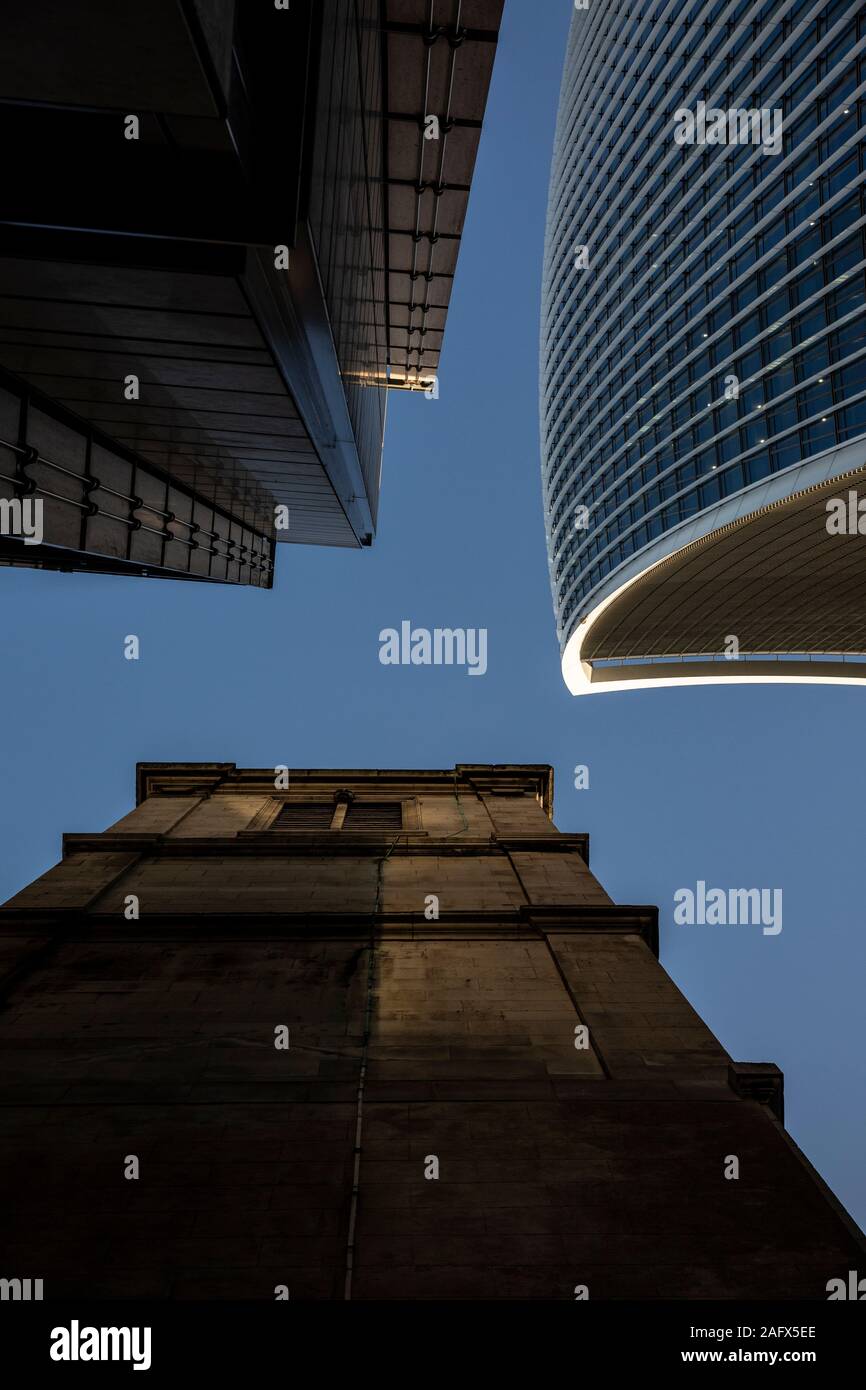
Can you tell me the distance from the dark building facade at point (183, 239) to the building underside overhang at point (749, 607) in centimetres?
2874

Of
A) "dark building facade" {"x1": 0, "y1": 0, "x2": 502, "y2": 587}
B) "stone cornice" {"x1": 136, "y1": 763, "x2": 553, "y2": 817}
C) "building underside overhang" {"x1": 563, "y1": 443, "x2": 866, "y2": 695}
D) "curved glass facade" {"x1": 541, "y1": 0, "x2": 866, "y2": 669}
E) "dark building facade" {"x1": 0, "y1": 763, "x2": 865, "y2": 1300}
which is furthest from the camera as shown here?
"building underside overhang" {"x1": 563, "y1": 443, "x2": 866, "y2": 695}

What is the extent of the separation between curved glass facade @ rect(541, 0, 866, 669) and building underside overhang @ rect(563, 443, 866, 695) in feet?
6.59

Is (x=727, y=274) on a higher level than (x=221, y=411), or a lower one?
higher

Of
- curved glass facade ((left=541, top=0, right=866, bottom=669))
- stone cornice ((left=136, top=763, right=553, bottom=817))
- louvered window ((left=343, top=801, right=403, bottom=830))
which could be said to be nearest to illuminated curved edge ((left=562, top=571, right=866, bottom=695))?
curved glass facade ((left=541, top=0, right=866, bottom=669))

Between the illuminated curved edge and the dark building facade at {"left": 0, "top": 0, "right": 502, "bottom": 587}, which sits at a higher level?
the dark building facade at {"left": 0, "top": 0, "right": 502, "bottom": 587}

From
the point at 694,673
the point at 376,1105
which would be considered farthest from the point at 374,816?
the point at 694,673

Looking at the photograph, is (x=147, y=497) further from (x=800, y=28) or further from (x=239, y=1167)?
(x=800, y=28)

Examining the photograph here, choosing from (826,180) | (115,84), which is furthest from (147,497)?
(826,180)

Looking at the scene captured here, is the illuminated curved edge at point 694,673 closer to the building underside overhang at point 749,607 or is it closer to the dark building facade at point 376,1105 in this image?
the building underside overhang at point 749,607

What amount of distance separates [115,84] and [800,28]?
4573 centimetres

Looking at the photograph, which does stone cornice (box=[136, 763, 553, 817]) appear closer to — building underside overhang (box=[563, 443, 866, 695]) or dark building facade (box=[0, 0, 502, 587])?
dark building facade (box=[0, 0, 502, 587])

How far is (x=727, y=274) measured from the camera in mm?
45625

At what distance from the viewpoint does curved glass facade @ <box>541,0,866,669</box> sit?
1452 inches

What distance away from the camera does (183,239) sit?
8.93 metres
